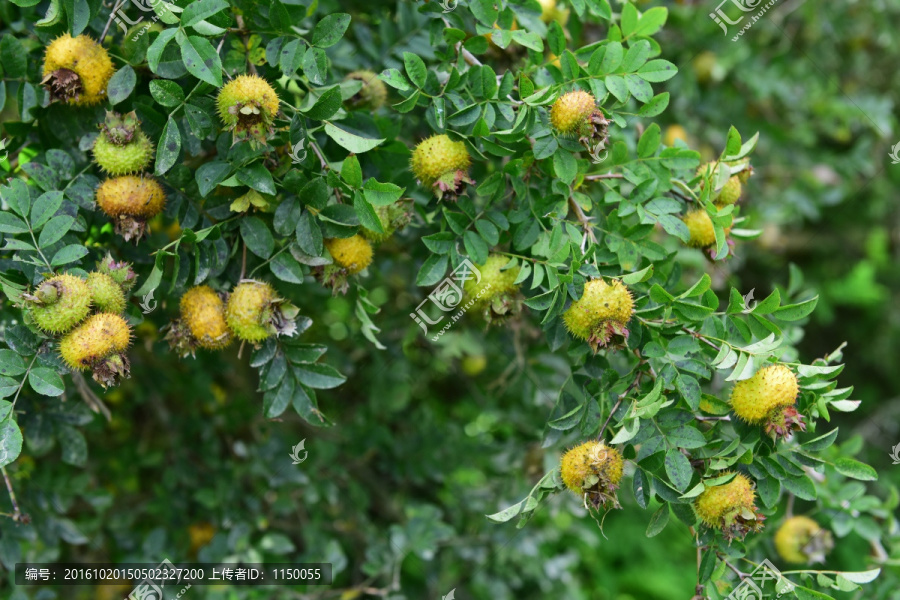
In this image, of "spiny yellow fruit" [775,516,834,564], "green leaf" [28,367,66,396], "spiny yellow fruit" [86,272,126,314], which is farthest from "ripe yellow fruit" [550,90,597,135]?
"spiny yellow fruit" [775,516,834,564]

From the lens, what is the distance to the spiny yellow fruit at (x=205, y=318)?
150 cm

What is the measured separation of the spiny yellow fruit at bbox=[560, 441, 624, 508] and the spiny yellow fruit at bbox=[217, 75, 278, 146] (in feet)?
3.00

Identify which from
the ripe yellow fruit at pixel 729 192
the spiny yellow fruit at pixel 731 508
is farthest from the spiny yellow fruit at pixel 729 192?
the spiny yellow fruit at pixel 731 508

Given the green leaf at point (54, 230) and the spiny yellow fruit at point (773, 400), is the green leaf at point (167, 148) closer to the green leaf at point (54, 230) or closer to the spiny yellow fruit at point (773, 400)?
the green leaf at point (54, 230)

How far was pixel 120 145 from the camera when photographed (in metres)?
1.50

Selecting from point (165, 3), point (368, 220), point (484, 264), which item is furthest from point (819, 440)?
point (165, 3)

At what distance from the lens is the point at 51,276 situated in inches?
56.7

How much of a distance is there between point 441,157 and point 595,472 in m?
0.74

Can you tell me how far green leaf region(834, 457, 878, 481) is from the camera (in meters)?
1.61

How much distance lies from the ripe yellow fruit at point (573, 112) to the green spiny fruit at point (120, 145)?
0.88 meters

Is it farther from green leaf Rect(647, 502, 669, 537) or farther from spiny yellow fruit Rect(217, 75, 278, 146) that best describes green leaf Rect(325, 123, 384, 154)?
green leaf Rect(647, 502, 669, 537)

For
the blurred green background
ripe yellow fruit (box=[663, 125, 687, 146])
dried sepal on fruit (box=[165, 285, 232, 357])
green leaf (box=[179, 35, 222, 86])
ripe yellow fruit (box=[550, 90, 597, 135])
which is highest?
green leaf (box=[179, 35, 222, 86])

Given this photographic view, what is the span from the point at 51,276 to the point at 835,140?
4.20 meters

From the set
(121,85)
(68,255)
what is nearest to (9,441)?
(68,255)
